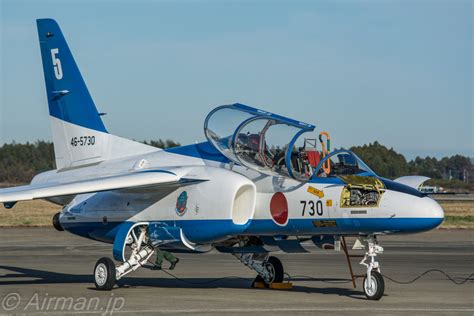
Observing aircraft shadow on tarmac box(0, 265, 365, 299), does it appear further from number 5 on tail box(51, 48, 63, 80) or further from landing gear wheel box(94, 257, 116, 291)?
number 5 on tail box(51, 48, 63, 80)

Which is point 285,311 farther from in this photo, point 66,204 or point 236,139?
point 66,204

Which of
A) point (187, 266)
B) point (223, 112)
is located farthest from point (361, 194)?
point (187, 266)

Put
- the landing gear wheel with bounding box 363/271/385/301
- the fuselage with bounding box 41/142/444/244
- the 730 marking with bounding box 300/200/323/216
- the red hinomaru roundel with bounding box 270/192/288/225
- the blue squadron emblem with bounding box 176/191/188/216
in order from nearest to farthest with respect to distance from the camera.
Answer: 1. the fuselage with bounding box 41/142/444/244
2. the landing gear wheel with bounding box 363/271/385/301
3. the 730 marking with bounding box 300/200/323/216
4. the red hinomaru roundel with bounding box 270/192/288/225
5. the blue squadron emblem with bounding box 176/191/188/216

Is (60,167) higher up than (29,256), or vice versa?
(60,167)

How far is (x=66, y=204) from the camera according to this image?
17.3 m

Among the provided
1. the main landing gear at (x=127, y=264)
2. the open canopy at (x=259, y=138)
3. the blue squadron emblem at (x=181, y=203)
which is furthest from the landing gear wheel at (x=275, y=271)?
the open canopy at (x=259, y=138)

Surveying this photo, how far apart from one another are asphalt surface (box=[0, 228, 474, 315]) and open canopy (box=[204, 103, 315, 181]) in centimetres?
205

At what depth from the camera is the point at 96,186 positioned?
1407 cm

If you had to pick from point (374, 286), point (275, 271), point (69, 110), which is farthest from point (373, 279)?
point (69, 110)

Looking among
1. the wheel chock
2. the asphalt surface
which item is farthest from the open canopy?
the wheel chock

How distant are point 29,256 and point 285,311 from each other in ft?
42.4

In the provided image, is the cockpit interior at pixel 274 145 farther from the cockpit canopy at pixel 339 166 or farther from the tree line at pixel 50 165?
the tree line at pixel 50 165


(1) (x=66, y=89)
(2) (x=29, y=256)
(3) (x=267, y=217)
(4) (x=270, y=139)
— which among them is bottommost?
(2) (x=29, y=256)

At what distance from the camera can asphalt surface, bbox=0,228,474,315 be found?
1242 centimetres
